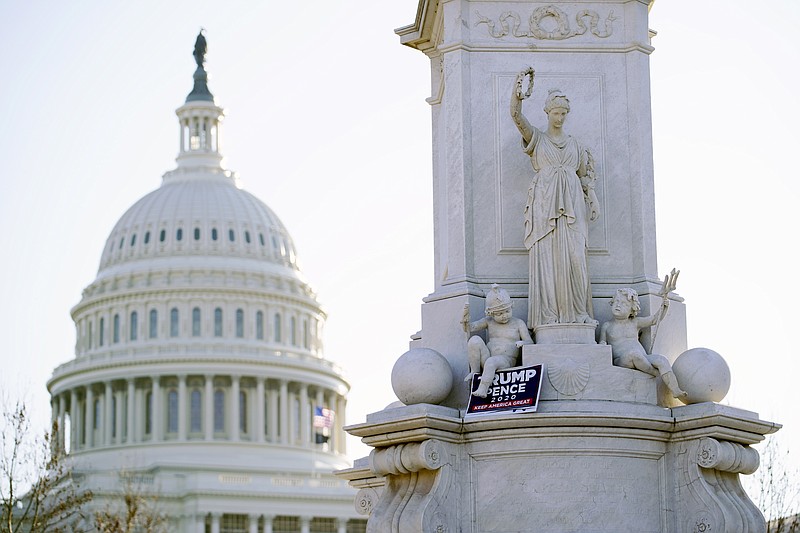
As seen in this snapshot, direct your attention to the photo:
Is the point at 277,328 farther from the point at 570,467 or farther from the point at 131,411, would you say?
the point at 570,467

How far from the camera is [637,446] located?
69.0 feet

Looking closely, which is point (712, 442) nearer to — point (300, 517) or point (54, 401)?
point (300, 517)

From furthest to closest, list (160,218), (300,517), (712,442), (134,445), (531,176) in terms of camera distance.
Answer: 1. (160,218)
2. (134,445)
3. (300,517)
4. (531,176)
5. (712,442)

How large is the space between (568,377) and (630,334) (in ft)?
3.70

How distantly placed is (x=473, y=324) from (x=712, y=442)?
3.08 metres

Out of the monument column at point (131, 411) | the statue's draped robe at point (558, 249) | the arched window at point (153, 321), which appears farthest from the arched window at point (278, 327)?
the statue's draped robe at point (558, 249)

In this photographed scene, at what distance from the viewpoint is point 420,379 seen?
21.1 m

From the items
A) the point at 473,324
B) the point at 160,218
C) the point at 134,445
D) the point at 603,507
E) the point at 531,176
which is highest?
the point at 160,218

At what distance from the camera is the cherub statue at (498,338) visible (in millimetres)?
21375

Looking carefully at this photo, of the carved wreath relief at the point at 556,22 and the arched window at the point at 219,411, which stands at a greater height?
the arched window at the point at 219,411

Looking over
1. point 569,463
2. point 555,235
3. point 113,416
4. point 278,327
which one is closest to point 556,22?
point 555,235

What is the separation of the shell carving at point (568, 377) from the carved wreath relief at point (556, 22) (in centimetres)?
440

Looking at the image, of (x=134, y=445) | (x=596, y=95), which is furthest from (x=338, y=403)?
(x=596, y=95)

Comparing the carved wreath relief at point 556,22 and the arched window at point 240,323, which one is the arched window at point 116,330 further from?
the carved wreath relief at point 556,22
